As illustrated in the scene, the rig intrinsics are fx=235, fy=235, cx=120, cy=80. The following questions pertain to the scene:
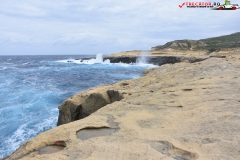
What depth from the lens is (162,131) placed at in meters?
3.87

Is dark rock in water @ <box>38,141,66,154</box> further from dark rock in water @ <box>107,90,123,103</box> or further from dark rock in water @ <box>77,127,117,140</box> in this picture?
dark rock in water @ <box>107,90,123,103</box>

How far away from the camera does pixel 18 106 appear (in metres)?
15.6

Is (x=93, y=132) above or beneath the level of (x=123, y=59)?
beneath

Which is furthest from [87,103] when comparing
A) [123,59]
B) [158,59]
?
[123,59]

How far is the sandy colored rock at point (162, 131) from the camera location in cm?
313

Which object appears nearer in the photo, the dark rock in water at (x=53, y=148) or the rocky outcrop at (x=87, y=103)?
the dark rock in water at (x=53, y=148)

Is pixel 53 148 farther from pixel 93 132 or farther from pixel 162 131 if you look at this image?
pixel 162 131

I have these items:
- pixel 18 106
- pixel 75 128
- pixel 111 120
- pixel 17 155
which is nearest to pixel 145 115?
pixel 111 120

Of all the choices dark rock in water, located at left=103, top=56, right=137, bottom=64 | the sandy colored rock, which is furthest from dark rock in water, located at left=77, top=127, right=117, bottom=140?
dark rock in water, located at left=103, top=56, right=137, bottom=64

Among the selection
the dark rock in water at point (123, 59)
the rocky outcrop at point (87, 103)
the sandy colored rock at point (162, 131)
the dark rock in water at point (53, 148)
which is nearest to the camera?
the sandy colored rock at point (162, 131)

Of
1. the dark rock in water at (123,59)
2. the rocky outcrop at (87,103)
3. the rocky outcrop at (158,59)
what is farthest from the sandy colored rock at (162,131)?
the dark rock in water at (123,59)

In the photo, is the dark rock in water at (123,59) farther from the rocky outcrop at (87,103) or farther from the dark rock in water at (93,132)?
the dark rock in water at (93,132)

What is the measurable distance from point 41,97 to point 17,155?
48.9ft

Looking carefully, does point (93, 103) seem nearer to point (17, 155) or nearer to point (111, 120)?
point (111, 120)
